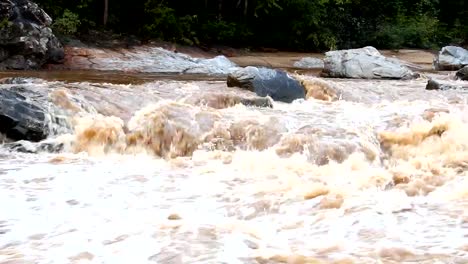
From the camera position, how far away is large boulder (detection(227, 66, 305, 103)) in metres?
10.1

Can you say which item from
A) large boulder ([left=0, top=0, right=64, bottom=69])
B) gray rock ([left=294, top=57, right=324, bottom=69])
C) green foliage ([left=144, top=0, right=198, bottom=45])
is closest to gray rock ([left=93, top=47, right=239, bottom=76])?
large boulder ([left=0, top=0, right=64, bottom=69])

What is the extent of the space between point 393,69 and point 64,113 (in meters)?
8.57

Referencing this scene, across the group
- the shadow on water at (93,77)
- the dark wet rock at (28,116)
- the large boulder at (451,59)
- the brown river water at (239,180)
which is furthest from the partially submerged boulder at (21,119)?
the large boulder at (451,59)

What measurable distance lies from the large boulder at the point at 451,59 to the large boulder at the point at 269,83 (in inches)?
329

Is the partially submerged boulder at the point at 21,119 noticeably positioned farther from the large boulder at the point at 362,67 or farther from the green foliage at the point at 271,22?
the green foliage at the point at 271,22

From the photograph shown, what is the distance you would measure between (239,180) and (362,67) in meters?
8.63

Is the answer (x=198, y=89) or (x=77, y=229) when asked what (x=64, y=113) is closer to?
(x=198, y=89)

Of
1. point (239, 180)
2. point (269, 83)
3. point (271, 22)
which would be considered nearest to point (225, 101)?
point (269, 83)

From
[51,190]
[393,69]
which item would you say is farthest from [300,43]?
[51,190]

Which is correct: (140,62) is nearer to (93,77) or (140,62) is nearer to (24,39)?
(24,39)

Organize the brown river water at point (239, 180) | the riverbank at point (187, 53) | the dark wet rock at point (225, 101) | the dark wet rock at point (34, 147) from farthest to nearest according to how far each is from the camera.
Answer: the riverbank at point (187, 53) → the dark wet rock at point (225, 101) → the dark wet rock at point (34, 147) → the brown river water at point (239, 180)

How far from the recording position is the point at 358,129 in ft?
26.2

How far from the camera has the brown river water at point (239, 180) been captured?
3.89 m

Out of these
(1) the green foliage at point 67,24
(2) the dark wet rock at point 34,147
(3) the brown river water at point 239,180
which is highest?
(1) the green foliage at point 67,24
